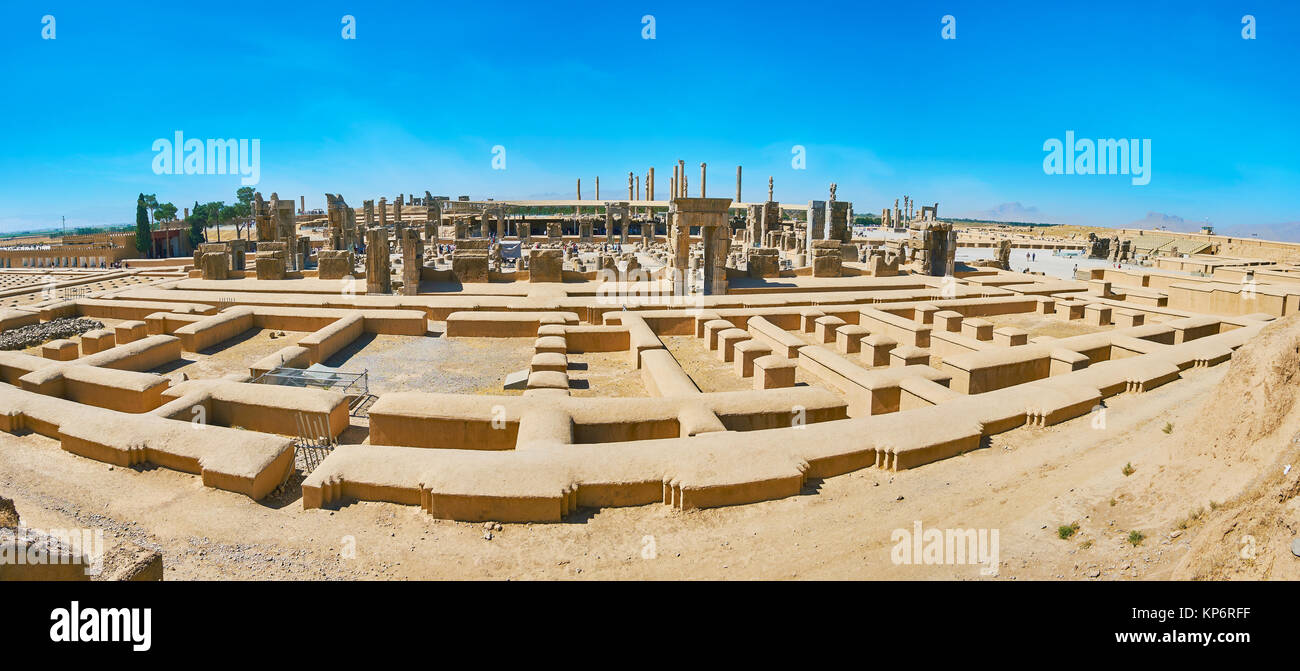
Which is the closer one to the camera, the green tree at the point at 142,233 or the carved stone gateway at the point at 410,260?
the carved stone gateway at the point at 410,260

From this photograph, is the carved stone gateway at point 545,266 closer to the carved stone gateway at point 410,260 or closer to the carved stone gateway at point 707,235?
the carved stone gateway at point 410,260

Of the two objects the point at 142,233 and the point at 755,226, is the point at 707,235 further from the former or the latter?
the point at 142,233

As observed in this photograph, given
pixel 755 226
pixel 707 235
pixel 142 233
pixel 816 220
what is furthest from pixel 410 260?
pixel 142 233

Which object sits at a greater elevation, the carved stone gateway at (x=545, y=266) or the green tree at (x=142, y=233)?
the green tree at (x=142, y=233)

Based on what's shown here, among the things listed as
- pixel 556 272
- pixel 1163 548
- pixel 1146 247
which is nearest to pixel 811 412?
pixel 1163 548

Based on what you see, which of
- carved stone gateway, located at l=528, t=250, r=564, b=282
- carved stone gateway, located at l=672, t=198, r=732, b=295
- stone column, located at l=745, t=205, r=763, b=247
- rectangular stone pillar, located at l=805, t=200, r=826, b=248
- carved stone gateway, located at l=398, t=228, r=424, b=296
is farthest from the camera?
stone column, located at l=745, t=205, r=763, b=247

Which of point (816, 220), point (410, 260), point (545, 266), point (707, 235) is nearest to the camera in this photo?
point (410, 260)

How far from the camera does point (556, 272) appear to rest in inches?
856

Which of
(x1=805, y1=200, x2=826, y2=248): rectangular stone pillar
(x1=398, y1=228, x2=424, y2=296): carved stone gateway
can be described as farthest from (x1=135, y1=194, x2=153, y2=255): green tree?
(x1=805, y1=200, x2=826, y2=248): rectangular stone pillar

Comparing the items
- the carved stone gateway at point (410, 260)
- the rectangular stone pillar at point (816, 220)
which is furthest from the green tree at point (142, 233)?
the rectangular stone pillar at point (816, 220)

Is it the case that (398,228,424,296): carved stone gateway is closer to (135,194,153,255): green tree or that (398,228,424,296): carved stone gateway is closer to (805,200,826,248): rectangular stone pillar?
(805,200,826,248): rectangular stone pillar

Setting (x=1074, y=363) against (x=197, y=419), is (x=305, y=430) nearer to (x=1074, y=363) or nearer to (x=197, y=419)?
(x=197, y=419)

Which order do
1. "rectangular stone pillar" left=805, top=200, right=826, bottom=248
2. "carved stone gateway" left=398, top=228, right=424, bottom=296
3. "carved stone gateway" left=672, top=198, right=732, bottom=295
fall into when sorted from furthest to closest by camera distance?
1. "rectangular stone pillar" left=805, top=200, right=826, bottom=248
2. "carved stone gateway" left=672, top=198, right=732, bottom=295
3. "carved stone gateway" left=398, top=228, right=424, bottom=296
